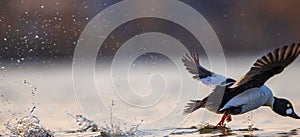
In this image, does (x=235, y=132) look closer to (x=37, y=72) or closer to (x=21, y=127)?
(x=21, y=127)

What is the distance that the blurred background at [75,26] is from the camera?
1405cm

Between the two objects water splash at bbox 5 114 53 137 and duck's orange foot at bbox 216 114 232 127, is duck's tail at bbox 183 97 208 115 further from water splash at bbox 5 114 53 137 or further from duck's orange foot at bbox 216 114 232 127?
water splash at bbox 5 114 53 137

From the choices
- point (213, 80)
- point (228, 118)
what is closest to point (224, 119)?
point (228, 118)

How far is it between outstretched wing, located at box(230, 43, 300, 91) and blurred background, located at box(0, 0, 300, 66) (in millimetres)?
7038

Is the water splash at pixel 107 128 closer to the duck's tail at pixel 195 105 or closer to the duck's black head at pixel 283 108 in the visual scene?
the duck's tail at pixel 195 105

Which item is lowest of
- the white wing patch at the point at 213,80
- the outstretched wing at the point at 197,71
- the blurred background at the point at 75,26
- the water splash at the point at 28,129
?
the water splash at the point at 28,129

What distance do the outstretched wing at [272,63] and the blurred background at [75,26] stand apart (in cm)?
704

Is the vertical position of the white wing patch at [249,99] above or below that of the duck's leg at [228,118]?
above

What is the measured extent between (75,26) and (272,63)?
7759 mm

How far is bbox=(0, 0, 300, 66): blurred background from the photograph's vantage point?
46.1 ft

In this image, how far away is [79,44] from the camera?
48.3 feet

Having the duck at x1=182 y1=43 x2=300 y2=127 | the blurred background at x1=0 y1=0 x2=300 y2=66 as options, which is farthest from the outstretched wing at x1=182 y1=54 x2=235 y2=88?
the blurred background at x1=0 y1=0 x2=300 y2=66

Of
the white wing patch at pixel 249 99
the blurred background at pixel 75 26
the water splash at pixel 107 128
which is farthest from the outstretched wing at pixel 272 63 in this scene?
the blurred background at pixel 75 26

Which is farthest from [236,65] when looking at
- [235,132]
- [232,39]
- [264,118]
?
[235,132]
